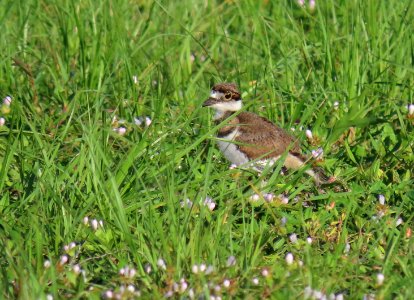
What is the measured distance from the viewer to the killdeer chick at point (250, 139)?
7547 millimetres

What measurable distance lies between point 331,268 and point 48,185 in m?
1.82

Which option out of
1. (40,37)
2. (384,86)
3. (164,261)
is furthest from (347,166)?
(40,37)

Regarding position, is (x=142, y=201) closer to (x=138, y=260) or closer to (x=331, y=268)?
(x=138, y=260)

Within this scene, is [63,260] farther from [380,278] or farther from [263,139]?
[263,139]

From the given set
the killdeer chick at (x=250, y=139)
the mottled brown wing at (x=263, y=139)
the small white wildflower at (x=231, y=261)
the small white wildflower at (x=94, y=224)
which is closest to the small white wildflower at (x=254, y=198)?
the killdeer chick at (x=250, y=139)

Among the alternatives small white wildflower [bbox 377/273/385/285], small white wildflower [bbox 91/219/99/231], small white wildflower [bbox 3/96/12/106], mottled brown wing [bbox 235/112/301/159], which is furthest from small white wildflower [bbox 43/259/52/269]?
small white wildflower [bbox 3/96/12/106]

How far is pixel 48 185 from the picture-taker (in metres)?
6.40

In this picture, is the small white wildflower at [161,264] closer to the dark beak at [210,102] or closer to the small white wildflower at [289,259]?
the small white wildflower at [289,259]

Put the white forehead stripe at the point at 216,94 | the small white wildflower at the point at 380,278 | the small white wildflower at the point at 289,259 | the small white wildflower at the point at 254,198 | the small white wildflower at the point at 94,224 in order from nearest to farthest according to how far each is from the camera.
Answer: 1. the small white wildflower at the point at 380,278
2. the small white wildflower at the point at 289,259
3. the small white wildflower at the point at 94,224
4. the small white wildflower at the point at 254,198
5. the white forehead stripe at the point at 216,94

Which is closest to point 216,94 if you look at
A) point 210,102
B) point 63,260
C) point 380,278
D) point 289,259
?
point 210,102

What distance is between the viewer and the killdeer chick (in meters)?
7.55

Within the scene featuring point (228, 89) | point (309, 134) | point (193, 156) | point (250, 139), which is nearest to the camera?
point (193, 156)

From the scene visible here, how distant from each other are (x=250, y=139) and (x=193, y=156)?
468mm

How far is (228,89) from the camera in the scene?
26.2ft
